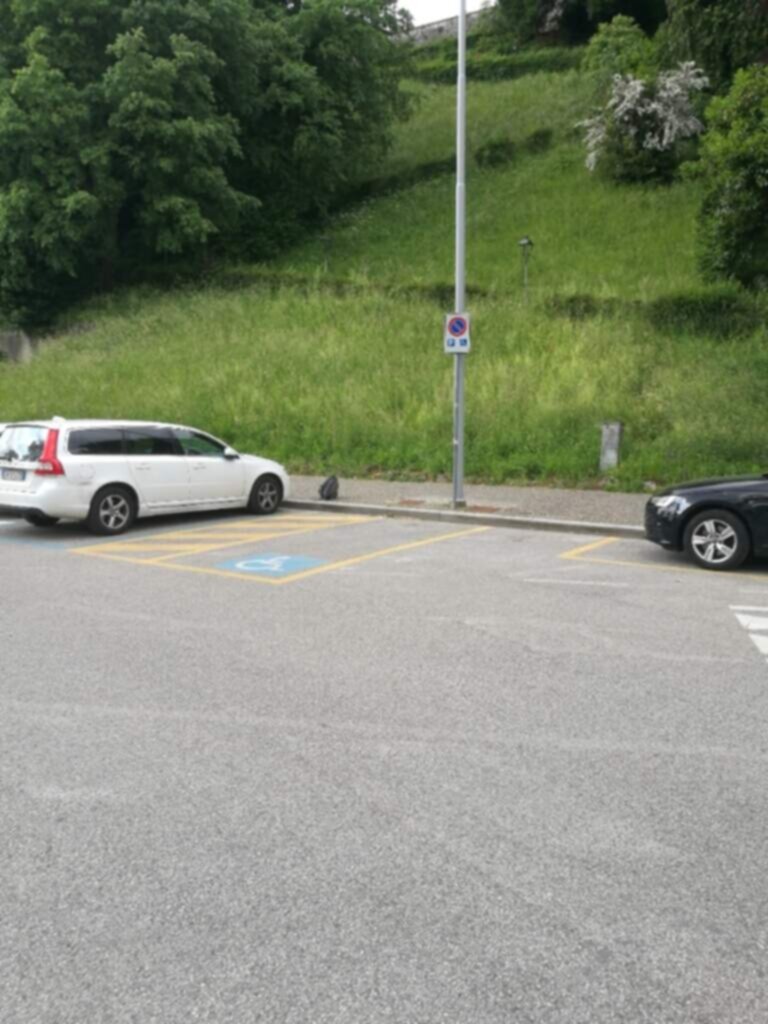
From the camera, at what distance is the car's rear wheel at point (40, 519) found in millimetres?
12695

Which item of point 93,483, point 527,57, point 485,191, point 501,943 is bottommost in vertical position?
point 501,943

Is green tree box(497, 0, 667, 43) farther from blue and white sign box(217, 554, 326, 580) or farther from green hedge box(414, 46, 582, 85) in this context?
blue and white sign box(217, 554, 326, 580)

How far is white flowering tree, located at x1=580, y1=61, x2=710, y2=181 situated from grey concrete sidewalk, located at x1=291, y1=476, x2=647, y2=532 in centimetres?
2993

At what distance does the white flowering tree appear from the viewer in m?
40.7

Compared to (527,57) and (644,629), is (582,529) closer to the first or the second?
(644,629)

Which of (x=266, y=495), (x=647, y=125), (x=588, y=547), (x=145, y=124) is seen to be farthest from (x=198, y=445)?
(x=647, y=125)

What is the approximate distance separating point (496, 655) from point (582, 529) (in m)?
6.99

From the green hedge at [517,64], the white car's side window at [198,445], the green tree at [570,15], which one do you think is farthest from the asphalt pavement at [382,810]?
the green tree at [570,15]

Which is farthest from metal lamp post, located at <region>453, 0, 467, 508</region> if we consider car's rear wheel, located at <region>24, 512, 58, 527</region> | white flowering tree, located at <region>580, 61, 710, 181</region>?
white flowering tree, located at <region>580, 61, 710, 181</region>

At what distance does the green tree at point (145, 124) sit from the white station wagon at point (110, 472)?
24.8 m

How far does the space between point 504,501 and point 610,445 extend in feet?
7.90

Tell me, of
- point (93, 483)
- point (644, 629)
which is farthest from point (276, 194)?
point (644, 629)

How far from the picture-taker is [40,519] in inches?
527

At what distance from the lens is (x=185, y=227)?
3750cm
